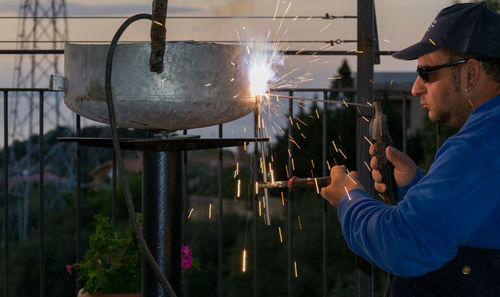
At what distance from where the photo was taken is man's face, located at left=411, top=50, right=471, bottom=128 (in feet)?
4.32

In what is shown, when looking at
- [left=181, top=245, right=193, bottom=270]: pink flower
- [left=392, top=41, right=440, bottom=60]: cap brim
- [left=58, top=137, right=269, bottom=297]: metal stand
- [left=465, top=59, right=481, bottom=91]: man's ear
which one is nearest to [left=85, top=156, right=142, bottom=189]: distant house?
[left=181, top=245, right=193, bottom=270]: pink flower

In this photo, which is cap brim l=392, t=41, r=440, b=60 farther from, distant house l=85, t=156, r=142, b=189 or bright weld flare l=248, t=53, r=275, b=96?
distant house l=85, t=156, r=142, b=189

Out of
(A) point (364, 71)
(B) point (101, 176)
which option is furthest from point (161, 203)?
(B) point (101, 176)

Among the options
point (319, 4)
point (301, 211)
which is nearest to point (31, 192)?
point (301, 211)

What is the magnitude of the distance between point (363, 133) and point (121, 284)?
1.15 m

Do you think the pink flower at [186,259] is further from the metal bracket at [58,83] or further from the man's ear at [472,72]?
the man's ear at [472,72]

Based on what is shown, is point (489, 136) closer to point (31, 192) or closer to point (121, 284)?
point (121, 284)

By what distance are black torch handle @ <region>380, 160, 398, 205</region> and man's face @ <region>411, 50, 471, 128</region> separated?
26cm

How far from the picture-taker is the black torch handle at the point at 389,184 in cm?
159

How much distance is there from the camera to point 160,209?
1.80 metres

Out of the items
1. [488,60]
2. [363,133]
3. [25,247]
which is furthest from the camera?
[25,247]

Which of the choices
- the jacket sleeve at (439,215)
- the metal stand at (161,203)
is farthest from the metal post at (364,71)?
the jacket sleeve at (439,215)

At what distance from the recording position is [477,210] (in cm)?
115

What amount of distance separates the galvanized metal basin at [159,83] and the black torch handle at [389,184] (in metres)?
0.45
